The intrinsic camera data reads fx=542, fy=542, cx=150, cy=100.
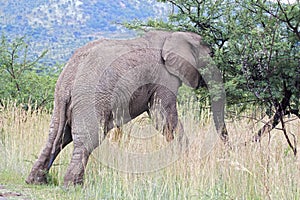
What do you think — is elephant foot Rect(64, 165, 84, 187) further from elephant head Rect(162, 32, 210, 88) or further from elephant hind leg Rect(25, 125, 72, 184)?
elephant head Rect(162, 32, 210, 88)

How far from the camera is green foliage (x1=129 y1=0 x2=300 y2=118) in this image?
21.5 ft

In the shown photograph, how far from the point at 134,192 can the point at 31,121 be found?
381 centimetres

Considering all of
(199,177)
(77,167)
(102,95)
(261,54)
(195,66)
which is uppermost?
(261,54)

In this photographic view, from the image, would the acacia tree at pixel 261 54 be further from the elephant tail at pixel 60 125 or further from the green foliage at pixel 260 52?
the elephant tail at pixel 60 125

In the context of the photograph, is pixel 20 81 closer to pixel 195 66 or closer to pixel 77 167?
pixel 195 66

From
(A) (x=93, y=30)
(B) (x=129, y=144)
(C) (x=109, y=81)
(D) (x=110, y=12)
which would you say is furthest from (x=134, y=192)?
(D) (x=110, y=12)

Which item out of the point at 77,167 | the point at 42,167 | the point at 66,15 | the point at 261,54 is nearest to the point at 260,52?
the point at 261,54

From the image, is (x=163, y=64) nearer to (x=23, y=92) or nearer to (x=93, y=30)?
(x=23, y=92)

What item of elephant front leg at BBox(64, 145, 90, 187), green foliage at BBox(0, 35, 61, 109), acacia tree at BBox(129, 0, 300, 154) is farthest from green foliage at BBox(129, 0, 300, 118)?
green foliage at BBox(0, 35, 61, 109)

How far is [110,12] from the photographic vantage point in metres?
125

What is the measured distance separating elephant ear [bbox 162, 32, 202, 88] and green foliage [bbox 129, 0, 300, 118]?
323mm

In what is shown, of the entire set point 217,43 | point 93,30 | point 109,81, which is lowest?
point 93,30

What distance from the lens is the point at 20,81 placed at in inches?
A: 528

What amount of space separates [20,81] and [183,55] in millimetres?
6469
